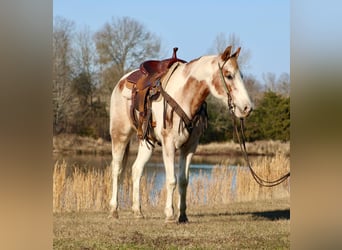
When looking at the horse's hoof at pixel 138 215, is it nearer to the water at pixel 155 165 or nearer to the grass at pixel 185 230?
the grass at pixel 185 230

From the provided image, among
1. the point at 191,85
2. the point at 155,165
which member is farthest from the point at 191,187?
the point at 191,85

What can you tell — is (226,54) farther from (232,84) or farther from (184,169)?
(184,169)

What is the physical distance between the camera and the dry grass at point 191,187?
3936 millimetres

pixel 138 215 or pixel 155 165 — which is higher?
pixel 155 165

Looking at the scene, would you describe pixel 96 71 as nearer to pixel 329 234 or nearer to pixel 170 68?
pixel 170 68

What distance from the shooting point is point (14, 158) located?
1373 millimetres

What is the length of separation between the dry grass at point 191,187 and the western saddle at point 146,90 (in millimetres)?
533

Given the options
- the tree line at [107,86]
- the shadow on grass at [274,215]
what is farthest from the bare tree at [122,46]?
the shadow on grass at [274,215]

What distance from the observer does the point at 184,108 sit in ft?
10.6

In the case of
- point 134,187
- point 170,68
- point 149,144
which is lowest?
point 134,187

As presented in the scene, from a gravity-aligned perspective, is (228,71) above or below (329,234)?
above

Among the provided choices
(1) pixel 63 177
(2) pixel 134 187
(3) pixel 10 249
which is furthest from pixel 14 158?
(1) pixel 63 177

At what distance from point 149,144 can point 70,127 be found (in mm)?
674

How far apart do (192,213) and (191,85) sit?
94 centimetres
